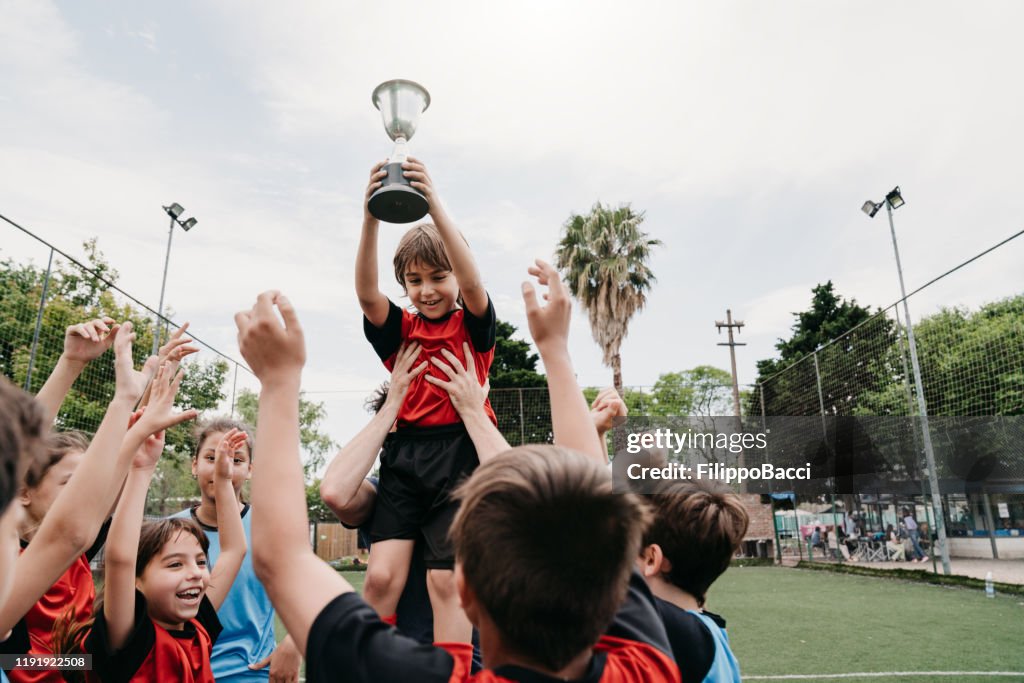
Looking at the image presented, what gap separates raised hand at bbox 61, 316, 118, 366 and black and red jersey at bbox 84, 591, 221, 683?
0.83 meters

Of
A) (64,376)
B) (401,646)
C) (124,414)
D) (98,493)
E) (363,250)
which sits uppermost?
(363,250)

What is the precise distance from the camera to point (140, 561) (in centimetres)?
228

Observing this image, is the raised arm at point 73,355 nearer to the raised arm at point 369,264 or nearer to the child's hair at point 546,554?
the raised arm at point 369,264

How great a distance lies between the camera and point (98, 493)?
1.71 meters

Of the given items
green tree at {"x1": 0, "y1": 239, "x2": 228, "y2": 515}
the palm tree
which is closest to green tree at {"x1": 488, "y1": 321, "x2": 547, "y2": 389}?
the palm tree

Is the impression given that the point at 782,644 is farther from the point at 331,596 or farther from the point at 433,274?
the point at 331,596

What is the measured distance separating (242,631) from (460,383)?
5.55ft

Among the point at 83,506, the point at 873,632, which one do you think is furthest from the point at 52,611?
Result: the point at 873,632

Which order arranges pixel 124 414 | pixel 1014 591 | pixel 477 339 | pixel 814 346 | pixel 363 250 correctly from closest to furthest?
1. pixel 124 414
2. pixel 363 250
3. pixel 477 339
4. pixel 1014 591
5. pixel 814 346

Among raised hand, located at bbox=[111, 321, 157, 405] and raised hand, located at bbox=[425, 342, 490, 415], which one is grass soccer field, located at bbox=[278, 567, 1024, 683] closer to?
raised hand, located at bbox=[425, 342, 490, 415]

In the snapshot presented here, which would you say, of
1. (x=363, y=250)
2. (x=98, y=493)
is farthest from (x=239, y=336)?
(x=363, y=250)

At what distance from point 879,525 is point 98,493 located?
32523 millimetres

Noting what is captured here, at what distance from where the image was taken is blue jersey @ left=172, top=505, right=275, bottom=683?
9.12ft

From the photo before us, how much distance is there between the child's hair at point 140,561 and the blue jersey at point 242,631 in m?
0.46
